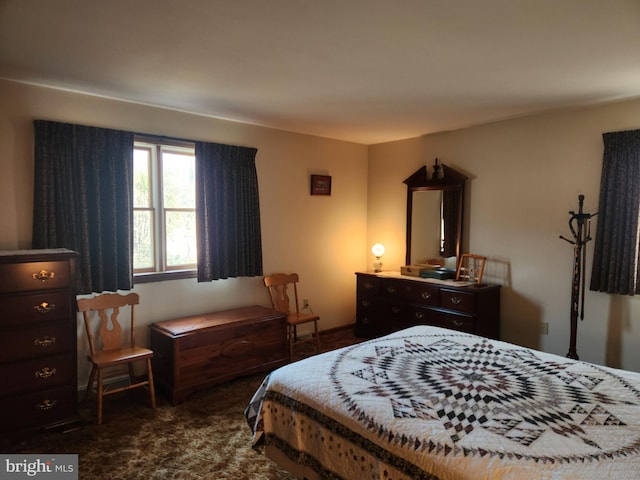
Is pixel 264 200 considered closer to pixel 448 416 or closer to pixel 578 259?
pixel 578 259

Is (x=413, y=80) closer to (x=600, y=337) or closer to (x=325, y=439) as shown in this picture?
(x=325, y=439)

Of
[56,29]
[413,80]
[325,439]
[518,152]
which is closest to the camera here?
[325,439]

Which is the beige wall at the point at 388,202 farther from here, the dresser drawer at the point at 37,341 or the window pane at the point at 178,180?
the dresser drawer at the point at 37,341

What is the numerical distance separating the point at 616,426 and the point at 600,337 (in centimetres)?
225

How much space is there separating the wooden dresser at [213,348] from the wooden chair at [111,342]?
0.16 metres

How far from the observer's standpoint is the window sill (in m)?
3.50

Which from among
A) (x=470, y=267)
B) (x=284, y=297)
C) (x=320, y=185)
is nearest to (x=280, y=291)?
(x=284, y=297)

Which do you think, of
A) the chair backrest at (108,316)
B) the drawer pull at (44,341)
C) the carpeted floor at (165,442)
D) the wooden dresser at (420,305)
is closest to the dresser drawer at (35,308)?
the drawer pull at (44,341)

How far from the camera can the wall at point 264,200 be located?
2.92 m

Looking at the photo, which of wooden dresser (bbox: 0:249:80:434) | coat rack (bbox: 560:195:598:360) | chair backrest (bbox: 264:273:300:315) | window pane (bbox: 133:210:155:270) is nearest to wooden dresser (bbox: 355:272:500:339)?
coat rack (bbox: 560:195:598:360)

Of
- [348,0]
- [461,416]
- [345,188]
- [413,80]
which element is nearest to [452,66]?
[413,80]

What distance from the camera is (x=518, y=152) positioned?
392cm

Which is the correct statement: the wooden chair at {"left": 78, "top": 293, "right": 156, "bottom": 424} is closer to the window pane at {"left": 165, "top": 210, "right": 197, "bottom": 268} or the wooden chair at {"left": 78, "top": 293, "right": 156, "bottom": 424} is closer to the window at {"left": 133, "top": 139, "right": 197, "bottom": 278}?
the window at {"left": 133, "top": 139, "right": 197, "bottom": 278}

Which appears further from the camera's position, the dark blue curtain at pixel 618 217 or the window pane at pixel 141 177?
the window pane at pixel 141 177
